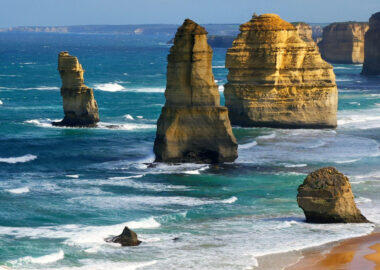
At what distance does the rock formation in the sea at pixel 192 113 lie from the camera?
41.1 meters

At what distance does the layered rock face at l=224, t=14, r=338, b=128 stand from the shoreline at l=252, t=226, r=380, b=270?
26.8 meters

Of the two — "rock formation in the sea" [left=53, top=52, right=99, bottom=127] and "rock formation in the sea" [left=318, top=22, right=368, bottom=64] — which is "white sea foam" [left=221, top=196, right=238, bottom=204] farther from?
"rock formation in the sea" [left=318, top=22, right=368, bottom=64]

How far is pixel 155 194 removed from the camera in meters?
35.3

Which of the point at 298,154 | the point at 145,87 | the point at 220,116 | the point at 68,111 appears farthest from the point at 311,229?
the point at 145,87

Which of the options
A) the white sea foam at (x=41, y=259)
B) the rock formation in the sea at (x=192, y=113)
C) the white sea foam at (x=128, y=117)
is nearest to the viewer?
the white sea foam at (x=41, y=259)

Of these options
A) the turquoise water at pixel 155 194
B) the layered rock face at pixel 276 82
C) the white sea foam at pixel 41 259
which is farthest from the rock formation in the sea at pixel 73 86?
the white sea foam at pixel 41 259

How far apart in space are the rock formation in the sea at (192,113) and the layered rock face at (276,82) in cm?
1298

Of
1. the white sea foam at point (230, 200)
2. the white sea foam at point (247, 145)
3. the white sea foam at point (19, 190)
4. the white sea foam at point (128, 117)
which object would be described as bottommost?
the white sea foam at point (128, 117)

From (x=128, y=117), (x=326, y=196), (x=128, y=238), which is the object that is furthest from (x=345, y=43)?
(x=128, y=238)

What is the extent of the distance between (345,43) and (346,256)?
134 metres

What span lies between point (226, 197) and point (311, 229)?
6152 mm

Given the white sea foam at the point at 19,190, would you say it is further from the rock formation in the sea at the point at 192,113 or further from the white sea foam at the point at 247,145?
the white sea foam at the point at 247,145

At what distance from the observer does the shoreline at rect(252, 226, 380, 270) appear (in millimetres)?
25516

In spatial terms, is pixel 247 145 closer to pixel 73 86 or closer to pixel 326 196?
pixel 73 86
